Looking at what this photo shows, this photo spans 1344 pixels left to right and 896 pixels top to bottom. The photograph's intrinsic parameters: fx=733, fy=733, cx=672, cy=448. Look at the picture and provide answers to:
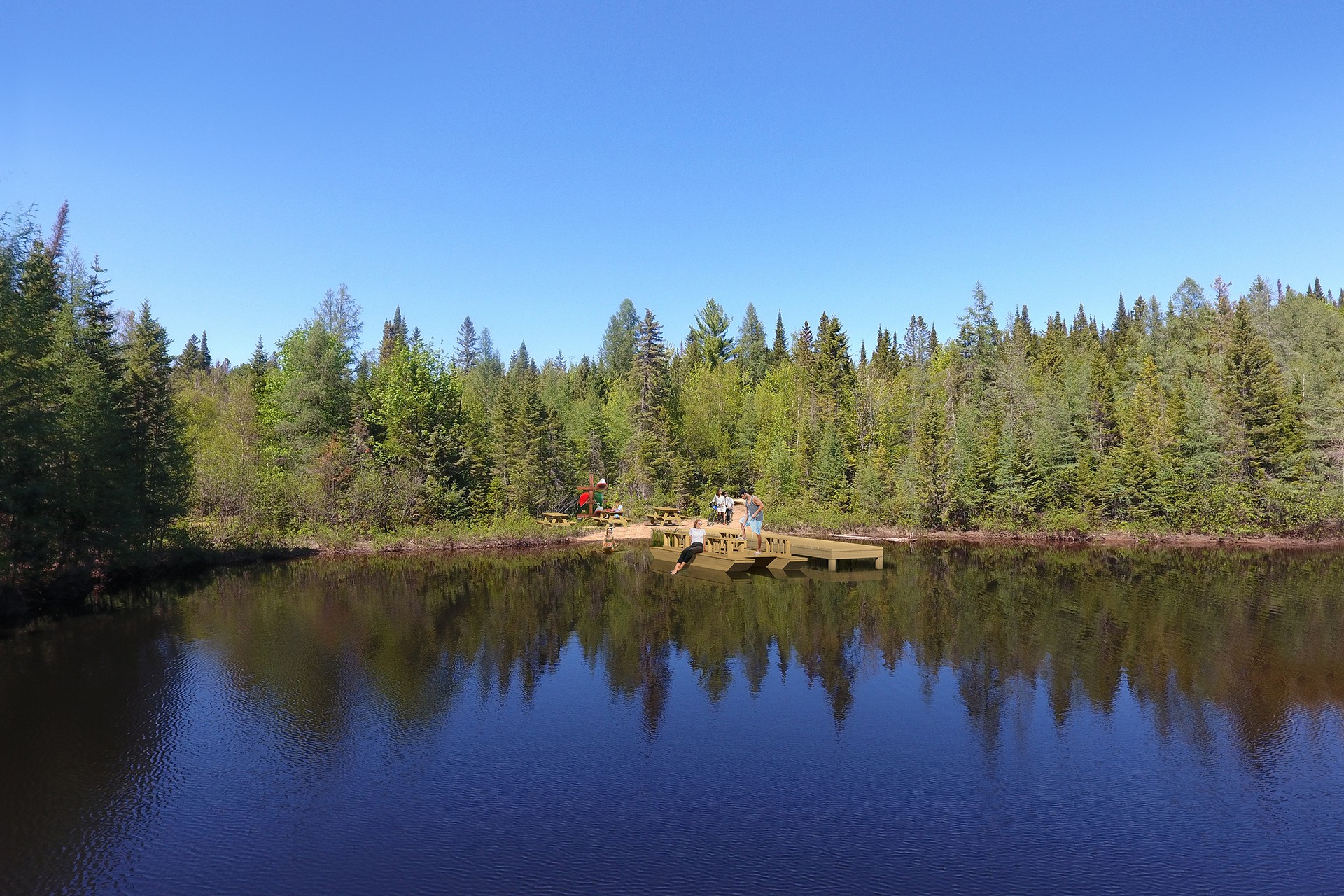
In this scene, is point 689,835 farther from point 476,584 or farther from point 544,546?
point 544,546

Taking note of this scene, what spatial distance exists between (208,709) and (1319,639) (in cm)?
2688

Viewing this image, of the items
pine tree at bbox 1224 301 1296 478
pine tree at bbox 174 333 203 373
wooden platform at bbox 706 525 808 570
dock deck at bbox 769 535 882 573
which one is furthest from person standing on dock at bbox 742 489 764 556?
pine tree at bbox 174 333 203 373

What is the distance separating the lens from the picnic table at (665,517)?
46938 mm

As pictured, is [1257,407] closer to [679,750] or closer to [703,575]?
[703,575]

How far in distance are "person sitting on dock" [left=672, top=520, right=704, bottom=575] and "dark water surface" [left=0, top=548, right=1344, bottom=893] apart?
27.6ft

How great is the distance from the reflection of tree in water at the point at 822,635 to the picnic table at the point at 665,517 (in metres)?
13.5

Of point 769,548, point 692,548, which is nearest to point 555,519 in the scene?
point 692,548

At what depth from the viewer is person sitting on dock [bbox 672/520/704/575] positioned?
3259cm

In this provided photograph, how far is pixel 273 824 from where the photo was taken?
9930 millimetres

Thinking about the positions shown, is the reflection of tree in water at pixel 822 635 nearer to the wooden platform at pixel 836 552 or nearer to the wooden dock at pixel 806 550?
the wooden platform at pixel 836 552

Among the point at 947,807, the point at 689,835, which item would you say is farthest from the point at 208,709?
the point at 947,807

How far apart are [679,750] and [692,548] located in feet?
67.8

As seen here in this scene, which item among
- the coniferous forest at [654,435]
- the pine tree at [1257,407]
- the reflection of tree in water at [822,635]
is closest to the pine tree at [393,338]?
the coniferous forest at [654,435]

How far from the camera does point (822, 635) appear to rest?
20.8 metres
